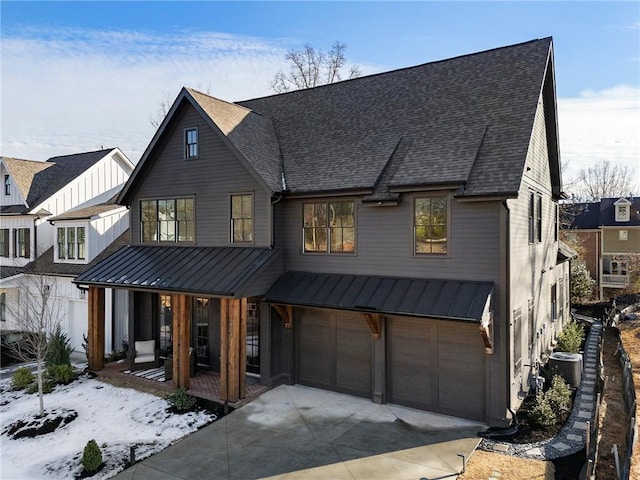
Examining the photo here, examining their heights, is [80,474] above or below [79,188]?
below

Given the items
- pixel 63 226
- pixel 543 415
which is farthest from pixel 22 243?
pixel 543 415

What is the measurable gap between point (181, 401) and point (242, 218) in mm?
5634

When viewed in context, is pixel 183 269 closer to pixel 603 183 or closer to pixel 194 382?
pixel 194 382

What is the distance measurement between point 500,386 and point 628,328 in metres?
16.6

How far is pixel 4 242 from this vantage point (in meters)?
22.5

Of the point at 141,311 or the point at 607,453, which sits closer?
the point at 607,453

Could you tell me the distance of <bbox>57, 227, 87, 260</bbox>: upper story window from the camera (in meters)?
18.4

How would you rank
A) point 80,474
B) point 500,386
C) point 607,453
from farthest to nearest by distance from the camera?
point 500,386, point 607,453, point 80,474

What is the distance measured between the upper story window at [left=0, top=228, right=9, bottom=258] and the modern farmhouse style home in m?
11.1

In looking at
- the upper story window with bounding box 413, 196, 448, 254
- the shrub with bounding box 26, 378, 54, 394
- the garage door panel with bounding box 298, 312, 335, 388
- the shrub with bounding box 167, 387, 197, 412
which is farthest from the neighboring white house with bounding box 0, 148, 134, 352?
the upper story window with bounding box 413, 196, 448, 254

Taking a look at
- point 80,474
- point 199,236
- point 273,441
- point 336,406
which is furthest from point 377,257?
point 80,474

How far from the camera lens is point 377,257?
11797 mm

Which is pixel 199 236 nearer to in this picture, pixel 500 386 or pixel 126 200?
pixel 126 200

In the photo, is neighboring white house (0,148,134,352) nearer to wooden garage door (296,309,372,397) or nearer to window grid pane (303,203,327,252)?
wooden garage door (296,309,372,397)
